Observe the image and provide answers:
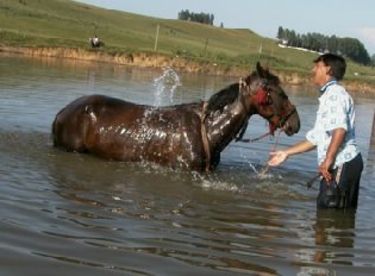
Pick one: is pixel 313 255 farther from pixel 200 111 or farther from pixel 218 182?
pixel 200 111

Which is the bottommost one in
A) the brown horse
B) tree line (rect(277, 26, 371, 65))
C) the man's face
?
the brown horse

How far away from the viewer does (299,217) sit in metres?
7.88

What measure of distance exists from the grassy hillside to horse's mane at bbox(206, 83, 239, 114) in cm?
2102

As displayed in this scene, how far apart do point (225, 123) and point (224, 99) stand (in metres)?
0.37

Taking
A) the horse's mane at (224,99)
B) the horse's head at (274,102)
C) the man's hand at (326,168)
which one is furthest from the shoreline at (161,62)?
the man's hand at (326,168)

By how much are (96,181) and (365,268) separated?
391cm

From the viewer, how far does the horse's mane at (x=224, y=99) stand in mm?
10227

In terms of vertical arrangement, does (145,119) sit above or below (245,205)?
above

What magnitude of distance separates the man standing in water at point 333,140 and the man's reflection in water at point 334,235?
13 centimetres

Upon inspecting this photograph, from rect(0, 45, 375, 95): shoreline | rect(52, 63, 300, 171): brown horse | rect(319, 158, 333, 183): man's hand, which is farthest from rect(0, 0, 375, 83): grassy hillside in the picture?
rect(319, 158, 333, 183): man's hand

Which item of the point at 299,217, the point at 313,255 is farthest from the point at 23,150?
the point at 313,255

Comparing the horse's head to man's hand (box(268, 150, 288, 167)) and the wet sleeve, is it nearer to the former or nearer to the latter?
the wet sleeve

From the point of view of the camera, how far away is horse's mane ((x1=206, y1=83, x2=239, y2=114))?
1023 centimetres

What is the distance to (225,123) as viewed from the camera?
10141 mm
